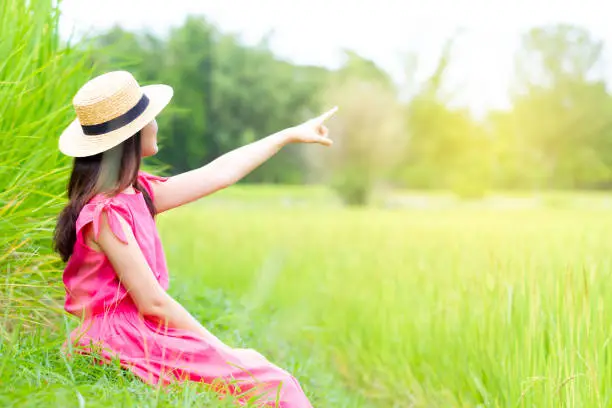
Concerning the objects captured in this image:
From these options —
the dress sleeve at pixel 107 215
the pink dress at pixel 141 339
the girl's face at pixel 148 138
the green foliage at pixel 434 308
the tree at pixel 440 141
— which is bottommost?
the tree at pixel 440 141

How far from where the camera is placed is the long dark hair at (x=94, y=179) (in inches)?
81.0

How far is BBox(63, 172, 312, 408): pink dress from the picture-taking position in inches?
77.2

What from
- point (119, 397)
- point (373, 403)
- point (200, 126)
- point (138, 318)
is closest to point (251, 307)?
point (373, 403)

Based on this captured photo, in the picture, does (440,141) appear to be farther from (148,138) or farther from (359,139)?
(148,138)

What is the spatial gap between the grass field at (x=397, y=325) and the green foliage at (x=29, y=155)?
0.88 feet

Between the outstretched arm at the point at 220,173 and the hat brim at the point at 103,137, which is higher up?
the hat brim at the point at 103,137

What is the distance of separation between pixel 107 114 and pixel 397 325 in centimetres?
235

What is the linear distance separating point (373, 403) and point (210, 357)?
196cm

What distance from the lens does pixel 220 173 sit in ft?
7.97

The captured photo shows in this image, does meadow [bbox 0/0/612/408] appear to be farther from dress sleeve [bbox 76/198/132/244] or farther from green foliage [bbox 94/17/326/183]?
green foliage [bbox 94/17/326/183]

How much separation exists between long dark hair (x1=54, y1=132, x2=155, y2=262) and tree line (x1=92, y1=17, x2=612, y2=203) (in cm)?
2248

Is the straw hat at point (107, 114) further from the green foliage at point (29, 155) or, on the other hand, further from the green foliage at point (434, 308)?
the green foliage at point (434, 308)

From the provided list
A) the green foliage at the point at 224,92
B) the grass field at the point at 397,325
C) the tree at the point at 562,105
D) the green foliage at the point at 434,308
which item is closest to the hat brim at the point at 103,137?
the grass field at the point at 397,325

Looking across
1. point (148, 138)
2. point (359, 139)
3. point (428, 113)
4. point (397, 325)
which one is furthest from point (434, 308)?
point (428, 113)
